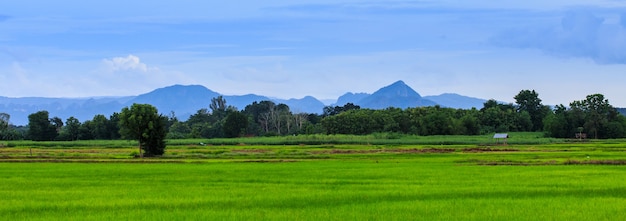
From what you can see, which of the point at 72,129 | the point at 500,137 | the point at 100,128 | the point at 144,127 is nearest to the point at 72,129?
the point at 72,129

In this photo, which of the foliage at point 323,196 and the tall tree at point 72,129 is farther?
the tall tree at point 72,129

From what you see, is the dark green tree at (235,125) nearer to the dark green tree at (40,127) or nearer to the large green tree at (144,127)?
the dark green tree at (40,127)

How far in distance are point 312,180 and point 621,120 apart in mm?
96955

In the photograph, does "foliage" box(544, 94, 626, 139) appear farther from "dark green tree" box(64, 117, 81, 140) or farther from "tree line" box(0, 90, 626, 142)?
"dark green tree" box(64, 117, 81, 140)

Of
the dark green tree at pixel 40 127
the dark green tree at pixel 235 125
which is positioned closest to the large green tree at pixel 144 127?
the dark green tree at pixel 40 127

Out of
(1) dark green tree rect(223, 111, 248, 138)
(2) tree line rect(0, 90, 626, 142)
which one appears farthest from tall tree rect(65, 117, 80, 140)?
(1) dark green tree rect(223, 111, 248, 138)

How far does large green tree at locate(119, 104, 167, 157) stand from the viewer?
186 feet

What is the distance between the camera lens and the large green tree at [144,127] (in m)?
56.7

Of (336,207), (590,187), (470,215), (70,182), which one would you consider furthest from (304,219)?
(70,182)

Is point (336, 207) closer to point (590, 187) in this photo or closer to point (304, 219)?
point (304, 219)

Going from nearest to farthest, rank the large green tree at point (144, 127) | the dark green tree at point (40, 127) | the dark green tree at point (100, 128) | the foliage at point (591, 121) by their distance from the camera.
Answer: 1. the large green tree at point (144, 127)
2. the foliage at point (591, 121)
3. the dark green tree at point (40, 127)
4. the dark green tree at point (100, 128)

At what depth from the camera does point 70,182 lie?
26922mm

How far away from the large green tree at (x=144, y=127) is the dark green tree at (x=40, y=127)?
69.7m

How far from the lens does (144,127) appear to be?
187 ft
